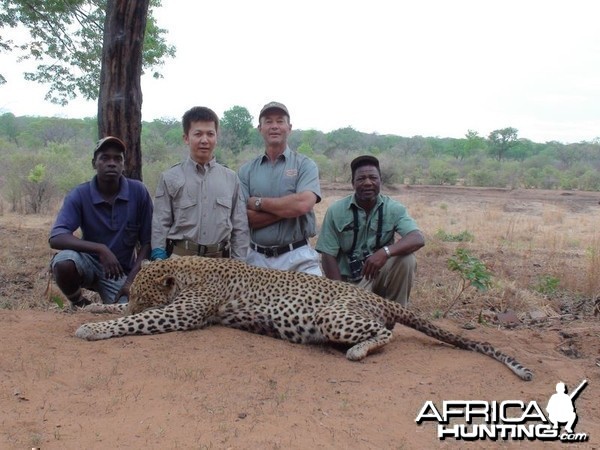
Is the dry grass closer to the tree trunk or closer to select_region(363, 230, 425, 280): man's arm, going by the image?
select_region(363, 230, 425, 280): man's arm

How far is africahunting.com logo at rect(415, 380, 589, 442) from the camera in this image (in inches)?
140

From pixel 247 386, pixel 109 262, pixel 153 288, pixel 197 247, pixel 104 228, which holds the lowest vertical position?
pixel 247 386

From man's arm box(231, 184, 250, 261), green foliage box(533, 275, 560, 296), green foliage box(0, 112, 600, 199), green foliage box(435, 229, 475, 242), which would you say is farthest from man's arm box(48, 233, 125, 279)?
green foliage box(0, 112, 600, 199)

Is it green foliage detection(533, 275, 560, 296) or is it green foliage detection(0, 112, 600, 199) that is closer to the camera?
green foliage detection(533, 275, 560, 296)

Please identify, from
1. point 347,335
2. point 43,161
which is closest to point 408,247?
point 347,335

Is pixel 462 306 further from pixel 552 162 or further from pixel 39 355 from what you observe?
pixel 552 162

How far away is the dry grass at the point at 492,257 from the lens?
7848 mm

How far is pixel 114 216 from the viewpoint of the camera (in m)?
6.07

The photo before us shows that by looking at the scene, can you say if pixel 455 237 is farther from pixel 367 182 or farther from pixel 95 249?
pixel 95 249

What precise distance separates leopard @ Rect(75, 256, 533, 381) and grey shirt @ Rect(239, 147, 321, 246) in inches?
31.0

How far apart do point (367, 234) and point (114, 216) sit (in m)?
2.45

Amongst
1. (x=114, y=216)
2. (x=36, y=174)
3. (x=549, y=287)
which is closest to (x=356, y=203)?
(x=114, y=216)

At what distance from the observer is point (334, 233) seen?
6.36m

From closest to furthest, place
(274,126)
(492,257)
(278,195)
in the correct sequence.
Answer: (274,126) → (278,195) → (492,257)
